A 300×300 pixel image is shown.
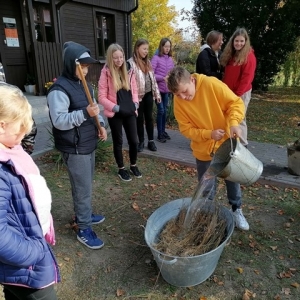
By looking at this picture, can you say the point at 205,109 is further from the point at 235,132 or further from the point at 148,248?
the point at 148,248

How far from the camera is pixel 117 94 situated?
3.72 meters

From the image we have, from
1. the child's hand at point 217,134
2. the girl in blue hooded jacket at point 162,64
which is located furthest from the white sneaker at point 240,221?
the girl in blue hooded jacket at point 162,64

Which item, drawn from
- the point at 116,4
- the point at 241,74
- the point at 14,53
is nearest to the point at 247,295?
the point at 241,74

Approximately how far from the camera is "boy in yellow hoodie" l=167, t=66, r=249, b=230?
2.25 m

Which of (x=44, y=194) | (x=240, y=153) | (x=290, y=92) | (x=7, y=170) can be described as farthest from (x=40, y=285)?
(x=290, y=92)

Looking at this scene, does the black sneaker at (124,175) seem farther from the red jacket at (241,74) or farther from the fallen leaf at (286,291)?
the fallen leaf at (286,291)

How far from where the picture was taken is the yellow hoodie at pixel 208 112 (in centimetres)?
236

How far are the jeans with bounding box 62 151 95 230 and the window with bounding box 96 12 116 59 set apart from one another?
9706 mm

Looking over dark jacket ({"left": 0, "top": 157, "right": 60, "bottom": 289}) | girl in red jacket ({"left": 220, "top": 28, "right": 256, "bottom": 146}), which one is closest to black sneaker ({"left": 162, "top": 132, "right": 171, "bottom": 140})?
girl in red jacket ({"left": 220, "top": 28, "right": 256, "bottom": 146})

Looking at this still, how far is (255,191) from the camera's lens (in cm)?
375

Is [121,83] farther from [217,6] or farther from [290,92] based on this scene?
[290,92]

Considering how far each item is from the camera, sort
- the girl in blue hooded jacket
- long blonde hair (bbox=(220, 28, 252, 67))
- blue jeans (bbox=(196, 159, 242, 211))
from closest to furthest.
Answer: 1. blue jeans (bbox=(196, 159, 242, 211))
2. long blonde hair (bbox=(220, 28, 252, 67))
3. the girl in blue hooded jacket

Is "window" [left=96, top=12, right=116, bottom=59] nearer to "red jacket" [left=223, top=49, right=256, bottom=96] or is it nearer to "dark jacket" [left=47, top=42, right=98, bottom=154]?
"red jacket" [left=223, top=49, right=256, bottom=96]

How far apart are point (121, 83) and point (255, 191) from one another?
2.13 meters
